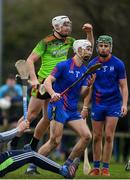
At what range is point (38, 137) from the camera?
48.6 ft

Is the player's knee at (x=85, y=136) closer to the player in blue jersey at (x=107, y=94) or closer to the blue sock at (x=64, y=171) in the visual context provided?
the blue sock at (x=64, y=171)

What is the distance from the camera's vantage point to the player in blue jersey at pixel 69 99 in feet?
44.1

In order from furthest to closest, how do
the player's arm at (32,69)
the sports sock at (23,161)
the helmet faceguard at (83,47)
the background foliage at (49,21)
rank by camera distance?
the background foliage at (49,21) < the player's arm at (32,69) < the helmet faceguard at (83,47) < the sports sock at (23,161)

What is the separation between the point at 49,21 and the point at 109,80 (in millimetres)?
24136

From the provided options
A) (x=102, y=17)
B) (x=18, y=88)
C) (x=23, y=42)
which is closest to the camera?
(x=18, y=88)

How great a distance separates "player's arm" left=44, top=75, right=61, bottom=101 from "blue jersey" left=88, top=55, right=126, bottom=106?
3.57 ft

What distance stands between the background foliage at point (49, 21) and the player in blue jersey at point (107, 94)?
1664 cm

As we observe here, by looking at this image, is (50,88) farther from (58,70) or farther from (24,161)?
(24,161)

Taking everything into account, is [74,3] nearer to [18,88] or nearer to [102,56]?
[18,88]

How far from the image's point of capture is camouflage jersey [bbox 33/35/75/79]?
47.7 ft

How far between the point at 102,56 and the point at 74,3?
788 inches

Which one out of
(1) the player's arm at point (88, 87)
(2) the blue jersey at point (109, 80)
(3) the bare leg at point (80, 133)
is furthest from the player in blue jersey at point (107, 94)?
(3) the bare leg at point (80, 133)

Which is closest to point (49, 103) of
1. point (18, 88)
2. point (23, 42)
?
point (18, 88)

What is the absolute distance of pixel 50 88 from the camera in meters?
13.3
